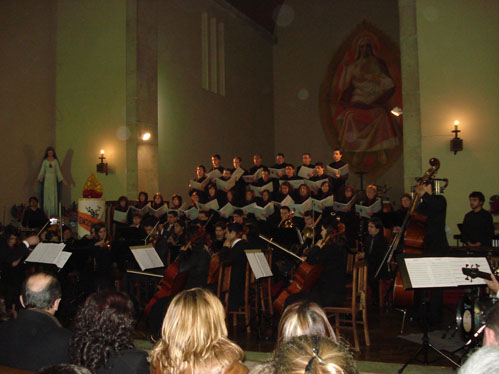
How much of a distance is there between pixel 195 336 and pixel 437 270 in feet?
9.02

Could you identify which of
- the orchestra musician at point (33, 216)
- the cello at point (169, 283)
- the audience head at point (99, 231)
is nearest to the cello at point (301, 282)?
the cello at point (169, 283)

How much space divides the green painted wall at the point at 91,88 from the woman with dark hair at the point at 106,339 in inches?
419

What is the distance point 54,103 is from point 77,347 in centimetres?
1277

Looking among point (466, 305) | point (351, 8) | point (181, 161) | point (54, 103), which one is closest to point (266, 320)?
point (466, 305)

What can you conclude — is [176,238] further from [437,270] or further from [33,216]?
[437,270]

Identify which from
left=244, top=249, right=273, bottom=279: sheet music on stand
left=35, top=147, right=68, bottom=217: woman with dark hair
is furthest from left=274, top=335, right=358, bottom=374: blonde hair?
left=35, top=147, right=68, bottom=217: woman with dark hair

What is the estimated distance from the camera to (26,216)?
1194 cm

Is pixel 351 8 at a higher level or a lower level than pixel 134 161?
higher

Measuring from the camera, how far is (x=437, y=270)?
4375 mm

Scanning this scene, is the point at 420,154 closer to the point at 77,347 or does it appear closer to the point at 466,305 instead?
the point at 466,305

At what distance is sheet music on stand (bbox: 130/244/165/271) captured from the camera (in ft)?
21.4

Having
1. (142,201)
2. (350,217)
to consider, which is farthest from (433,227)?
(142,201)

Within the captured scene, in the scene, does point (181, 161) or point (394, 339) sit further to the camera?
point (181, 161)

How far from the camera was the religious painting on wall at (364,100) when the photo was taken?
17.4 meters
